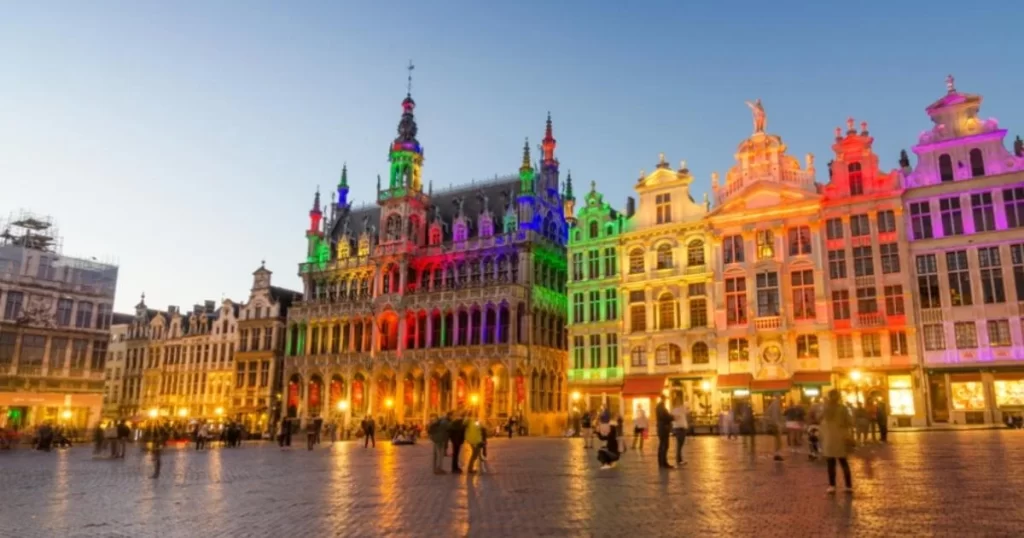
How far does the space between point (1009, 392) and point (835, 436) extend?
36.1 m

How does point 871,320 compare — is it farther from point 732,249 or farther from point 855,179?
point 732,249

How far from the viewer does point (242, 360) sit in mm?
78938

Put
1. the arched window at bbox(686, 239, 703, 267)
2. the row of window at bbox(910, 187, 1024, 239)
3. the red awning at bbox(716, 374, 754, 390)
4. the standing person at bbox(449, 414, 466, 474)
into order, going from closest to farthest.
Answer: the standing person at bbox(449, 414, 466, 474)
the row of window at bbox(910, 187, 1024, 239)
the red awning at bbox(716, 374, 754, 390)
the arched window at bbox(686, 239, 703, 267)

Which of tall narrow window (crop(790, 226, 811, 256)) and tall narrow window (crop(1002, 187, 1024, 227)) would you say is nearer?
tall narrow window (crop(1002, 187, 1024, 227))

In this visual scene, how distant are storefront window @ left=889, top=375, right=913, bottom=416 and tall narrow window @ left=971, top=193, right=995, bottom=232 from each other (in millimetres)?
9896

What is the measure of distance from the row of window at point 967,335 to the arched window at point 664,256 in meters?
16.3

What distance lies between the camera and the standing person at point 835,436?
12.7m

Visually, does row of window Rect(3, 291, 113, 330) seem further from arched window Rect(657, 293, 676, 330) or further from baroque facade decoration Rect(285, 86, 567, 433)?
arched window Rect(657, 293, 676, 330)

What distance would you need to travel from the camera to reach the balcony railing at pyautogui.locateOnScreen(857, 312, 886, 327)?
147 feet

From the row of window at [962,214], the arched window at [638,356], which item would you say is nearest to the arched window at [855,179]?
the row of window at [962,214]

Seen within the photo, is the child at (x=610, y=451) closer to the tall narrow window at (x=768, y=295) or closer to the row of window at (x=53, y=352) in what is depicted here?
the tall narrow window at (x=768, y=295)

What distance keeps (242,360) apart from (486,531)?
75.0 m

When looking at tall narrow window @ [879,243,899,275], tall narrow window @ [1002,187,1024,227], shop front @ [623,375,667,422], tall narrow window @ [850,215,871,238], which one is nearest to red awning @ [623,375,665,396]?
shop front @ [623,375,667,422]

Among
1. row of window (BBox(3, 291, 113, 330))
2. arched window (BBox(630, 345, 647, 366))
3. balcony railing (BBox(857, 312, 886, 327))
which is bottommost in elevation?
arched window (BBox(630, 345, 647, 366))
